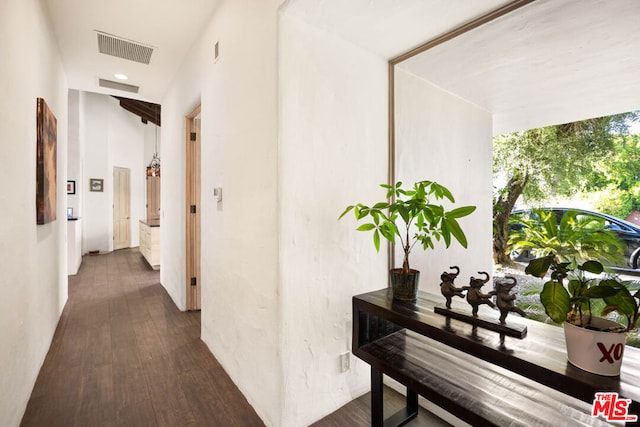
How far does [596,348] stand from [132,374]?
2653 mm

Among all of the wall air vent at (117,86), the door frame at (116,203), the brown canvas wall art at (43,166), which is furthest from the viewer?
the door frame at (116,203)

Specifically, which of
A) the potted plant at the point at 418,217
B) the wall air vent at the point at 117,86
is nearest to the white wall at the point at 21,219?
the wall air vent at the point at 117,86

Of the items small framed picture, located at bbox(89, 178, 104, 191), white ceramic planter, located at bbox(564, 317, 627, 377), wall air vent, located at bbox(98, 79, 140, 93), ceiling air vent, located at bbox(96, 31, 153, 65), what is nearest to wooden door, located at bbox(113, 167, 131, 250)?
small framed picture, located at bbox(89, 178, 104, 191)

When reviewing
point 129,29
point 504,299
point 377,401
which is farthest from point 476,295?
point 129,29

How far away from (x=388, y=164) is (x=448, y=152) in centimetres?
40

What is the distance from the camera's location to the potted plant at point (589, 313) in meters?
0.85

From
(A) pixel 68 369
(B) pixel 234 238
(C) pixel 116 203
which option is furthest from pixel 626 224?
(C) pixel 116 203

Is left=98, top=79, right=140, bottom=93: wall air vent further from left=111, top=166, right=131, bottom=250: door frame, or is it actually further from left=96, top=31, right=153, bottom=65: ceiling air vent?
left=111, top=166, right=131, bottom=250: door frame

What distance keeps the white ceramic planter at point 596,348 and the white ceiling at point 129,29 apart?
9.12 ft

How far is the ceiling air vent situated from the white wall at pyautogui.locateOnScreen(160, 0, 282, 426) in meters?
0.50

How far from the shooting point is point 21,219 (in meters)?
1.73

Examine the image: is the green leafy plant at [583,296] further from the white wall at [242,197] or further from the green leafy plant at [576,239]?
the white wall at [242,197]

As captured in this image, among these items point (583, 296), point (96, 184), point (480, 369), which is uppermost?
point (96, 184)

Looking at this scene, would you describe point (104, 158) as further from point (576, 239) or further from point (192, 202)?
point (576, 239)
